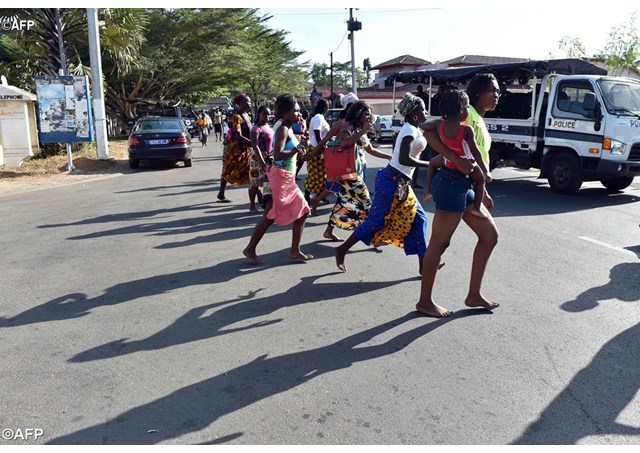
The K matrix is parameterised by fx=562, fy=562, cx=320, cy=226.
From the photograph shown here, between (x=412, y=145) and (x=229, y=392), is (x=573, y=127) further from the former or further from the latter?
(x=229, y=392)

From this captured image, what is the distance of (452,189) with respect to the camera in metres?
4.14

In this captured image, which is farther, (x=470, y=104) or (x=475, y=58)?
(x=475, y=58)

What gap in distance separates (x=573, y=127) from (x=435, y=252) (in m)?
7.37

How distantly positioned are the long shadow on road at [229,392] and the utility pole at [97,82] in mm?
15015

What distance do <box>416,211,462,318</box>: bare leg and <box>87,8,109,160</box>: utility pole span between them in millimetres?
14882

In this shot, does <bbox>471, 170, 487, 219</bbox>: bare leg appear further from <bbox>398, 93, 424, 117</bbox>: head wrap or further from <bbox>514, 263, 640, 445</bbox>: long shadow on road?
<bbox>514, 263, 640, 445</bbox>: long shadow on road

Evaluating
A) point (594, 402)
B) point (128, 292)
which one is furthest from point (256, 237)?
point (594, 402)

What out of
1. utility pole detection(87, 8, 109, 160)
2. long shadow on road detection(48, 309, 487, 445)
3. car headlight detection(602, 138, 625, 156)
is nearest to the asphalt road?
long shadow on road detection(48, 309, 487, 445)

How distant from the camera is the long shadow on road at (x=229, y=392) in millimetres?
2891

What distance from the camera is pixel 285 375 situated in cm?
351

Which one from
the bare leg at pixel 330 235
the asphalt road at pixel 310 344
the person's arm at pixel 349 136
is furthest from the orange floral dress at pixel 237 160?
the person's arm at pixel 349 136
